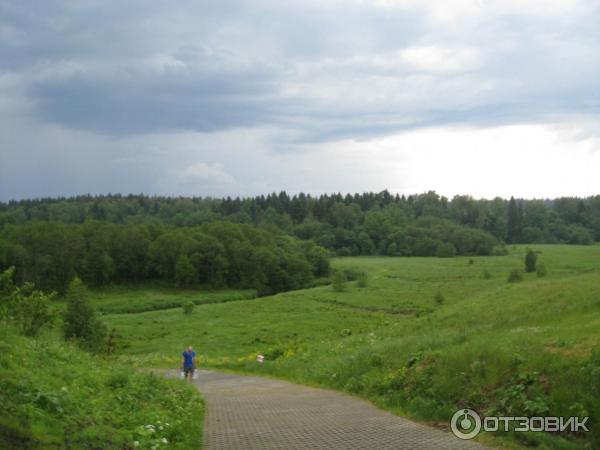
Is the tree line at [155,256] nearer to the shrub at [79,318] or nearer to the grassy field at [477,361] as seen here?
the grassy field at [477,361]

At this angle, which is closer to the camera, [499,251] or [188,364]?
[188,364]

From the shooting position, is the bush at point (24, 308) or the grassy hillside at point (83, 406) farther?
the bush at point (24, 308)

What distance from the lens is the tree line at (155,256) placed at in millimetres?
103475

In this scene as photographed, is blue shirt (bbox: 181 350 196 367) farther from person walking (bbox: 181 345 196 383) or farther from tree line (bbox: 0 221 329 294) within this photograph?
tree line (bbox: 0 221 329 294)

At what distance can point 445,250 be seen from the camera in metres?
156

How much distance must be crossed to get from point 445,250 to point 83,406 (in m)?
152

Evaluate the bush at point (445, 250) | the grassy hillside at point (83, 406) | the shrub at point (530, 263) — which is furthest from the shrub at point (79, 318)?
the bush at point (445, 250)

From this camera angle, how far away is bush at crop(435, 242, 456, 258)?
15500 centimetres

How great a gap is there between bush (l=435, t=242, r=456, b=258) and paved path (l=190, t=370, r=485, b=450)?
465ft

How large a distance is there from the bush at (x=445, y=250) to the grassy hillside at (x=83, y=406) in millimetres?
144769

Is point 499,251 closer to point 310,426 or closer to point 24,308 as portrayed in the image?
point 24,308

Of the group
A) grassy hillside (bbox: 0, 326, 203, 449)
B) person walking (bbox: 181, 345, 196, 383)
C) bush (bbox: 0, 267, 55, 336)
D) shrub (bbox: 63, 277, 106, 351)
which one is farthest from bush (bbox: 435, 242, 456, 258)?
grassy hillside (bbox: 0, 326, 203, 449)

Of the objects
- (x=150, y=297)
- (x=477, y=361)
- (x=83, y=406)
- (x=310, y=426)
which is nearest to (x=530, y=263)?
(x=150, y=297)

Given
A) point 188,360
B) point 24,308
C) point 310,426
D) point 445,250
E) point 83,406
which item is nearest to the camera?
point 83,406
